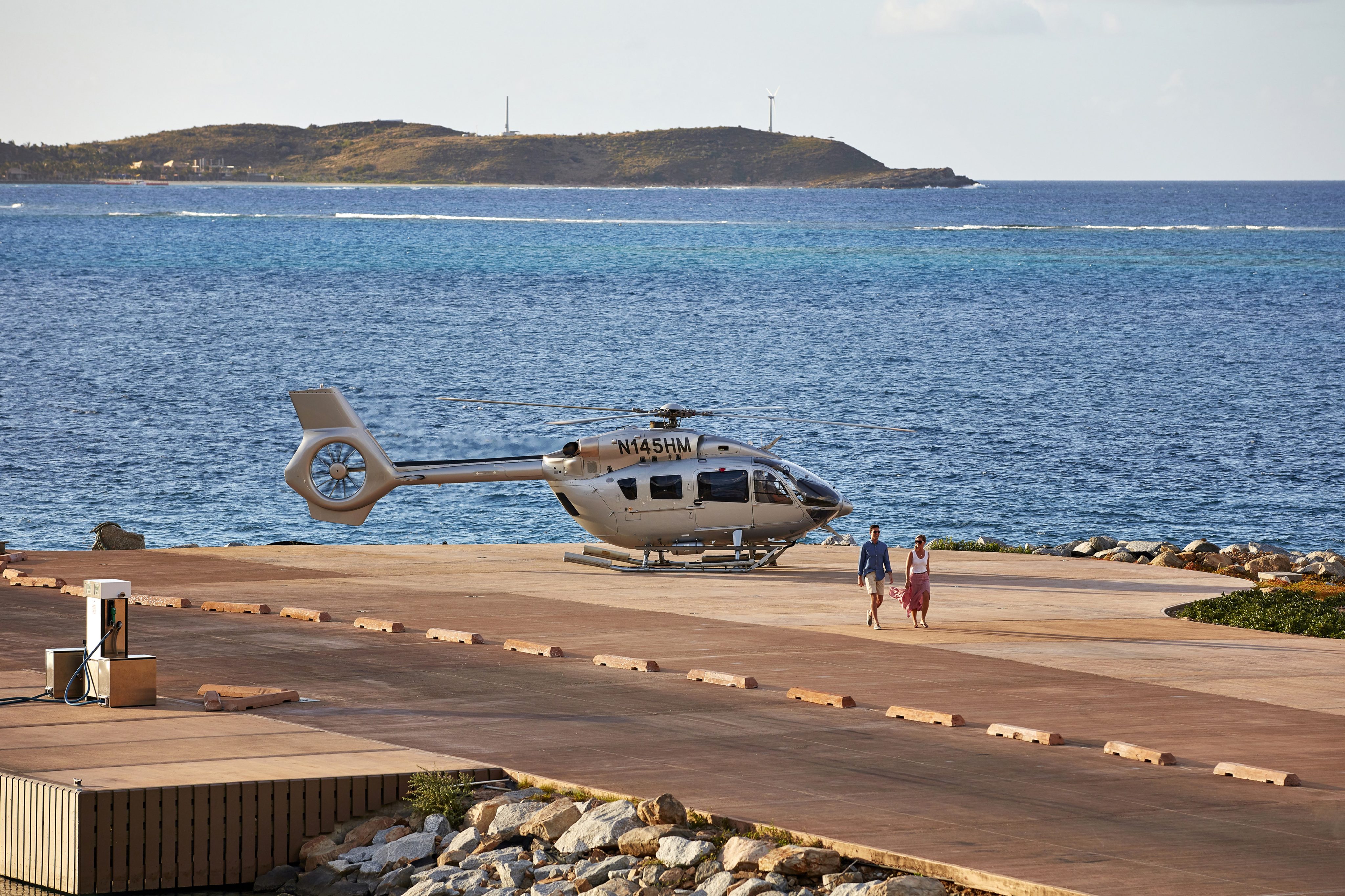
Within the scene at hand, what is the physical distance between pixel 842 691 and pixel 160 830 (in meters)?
8.71

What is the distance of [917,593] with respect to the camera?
25.8m

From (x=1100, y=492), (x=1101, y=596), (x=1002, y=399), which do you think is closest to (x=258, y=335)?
(x=1002, y=399)

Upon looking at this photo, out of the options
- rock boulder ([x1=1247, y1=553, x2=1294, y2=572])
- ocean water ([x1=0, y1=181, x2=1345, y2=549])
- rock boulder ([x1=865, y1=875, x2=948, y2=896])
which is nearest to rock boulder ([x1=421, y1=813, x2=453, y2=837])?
rock boulder ([x1=865, y1=875, x2=948, y2=896])

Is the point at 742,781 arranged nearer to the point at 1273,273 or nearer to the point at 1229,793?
the point at 1229,793

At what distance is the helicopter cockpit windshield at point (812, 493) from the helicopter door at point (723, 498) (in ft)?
2.11

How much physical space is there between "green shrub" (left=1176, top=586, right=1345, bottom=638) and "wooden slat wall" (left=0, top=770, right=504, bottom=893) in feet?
53.8

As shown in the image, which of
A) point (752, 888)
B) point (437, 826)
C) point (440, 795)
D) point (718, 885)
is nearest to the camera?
point (752, 888)

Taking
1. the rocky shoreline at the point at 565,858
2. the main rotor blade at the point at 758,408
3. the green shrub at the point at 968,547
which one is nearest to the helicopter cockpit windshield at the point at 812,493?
the green shrub at the point at 968,547

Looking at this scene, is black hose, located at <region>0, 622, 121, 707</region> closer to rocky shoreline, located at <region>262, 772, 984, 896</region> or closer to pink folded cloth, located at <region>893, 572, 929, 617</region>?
rocky shoreline, located at <region>262, 772, 984, 896</region>

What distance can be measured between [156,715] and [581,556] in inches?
614

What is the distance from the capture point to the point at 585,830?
14539mm

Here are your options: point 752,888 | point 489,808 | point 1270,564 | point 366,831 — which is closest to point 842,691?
point 489,808

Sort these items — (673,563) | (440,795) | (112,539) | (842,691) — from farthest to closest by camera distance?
(112,539), (673,563), (842,691), (440,795)

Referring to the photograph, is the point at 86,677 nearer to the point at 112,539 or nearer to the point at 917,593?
the point at 917,593
